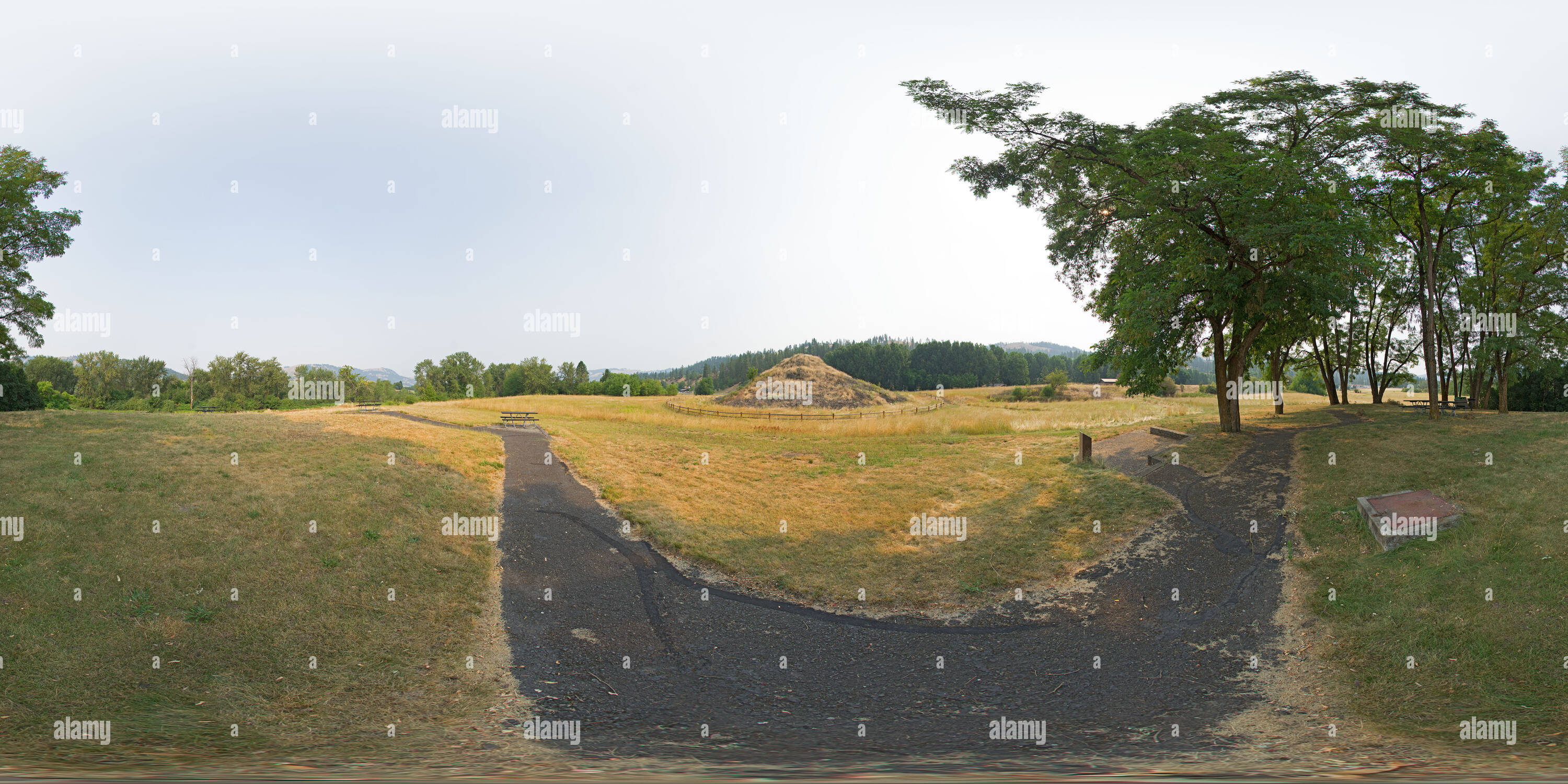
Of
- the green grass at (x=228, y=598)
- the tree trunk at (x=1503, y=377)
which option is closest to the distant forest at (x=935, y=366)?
the tree trunk at (x=1503, y=377)

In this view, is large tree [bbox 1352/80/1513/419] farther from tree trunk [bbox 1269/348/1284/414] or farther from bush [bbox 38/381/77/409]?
bush [bbox 38/381/77/409]

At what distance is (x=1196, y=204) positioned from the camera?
21.0 meters

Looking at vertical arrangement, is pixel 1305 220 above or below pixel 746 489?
above

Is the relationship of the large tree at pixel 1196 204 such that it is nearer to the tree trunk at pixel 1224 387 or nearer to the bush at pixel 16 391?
the tree trunk at pixel 1224 387

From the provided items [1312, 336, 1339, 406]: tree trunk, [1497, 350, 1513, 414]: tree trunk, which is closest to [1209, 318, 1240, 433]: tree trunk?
[1497, 350, 1513, 414]: tree trunk

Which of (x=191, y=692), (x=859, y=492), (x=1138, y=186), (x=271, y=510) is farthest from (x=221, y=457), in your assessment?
(x=1138, y=186)

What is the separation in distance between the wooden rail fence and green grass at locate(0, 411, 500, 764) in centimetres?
3682

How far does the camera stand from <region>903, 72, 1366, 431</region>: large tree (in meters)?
20.3

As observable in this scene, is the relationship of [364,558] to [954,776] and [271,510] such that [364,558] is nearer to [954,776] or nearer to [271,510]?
[271,510]

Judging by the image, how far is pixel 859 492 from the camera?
837 inches

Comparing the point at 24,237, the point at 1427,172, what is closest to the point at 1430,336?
the point at 1427,172

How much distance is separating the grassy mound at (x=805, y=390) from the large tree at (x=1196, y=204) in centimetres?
5054

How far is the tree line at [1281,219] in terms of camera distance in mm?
20750

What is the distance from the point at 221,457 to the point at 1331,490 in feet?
96.3
